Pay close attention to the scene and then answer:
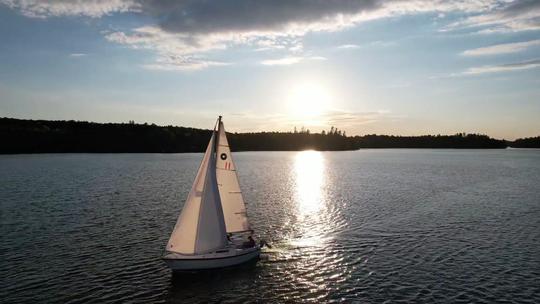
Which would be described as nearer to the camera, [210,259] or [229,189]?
[210,259]

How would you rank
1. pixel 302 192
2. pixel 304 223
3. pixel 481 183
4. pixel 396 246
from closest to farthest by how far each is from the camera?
1. pixel 396 246
2. pixel 304 223
3. pixel 302 192
4. pixel 481 183

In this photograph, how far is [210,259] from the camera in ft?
90.7

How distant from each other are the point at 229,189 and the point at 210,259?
5390 millimetres

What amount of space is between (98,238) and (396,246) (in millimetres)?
27080

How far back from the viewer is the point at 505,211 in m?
52.6

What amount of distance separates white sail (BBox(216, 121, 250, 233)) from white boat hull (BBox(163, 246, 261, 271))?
7.85ft

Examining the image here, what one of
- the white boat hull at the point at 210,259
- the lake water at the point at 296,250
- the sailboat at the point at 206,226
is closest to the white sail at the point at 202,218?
the sailboat at the point at 206,226

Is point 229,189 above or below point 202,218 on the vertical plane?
above

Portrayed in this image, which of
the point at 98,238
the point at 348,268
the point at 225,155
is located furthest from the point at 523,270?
the point at 98,238

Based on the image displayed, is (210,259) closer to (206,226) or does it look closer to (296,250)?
(206,226)

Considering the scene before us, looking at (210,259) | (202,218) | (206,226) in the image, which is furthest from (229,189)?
(210,259)

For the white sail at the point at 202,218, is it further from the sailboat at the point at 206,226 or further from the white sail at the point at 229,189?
the white sail at the point at 229,189

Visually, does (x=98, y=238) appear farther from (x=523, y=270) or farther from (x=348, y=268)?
(x=523, y=270)

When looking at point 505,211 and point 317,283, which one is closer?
point 317,283
